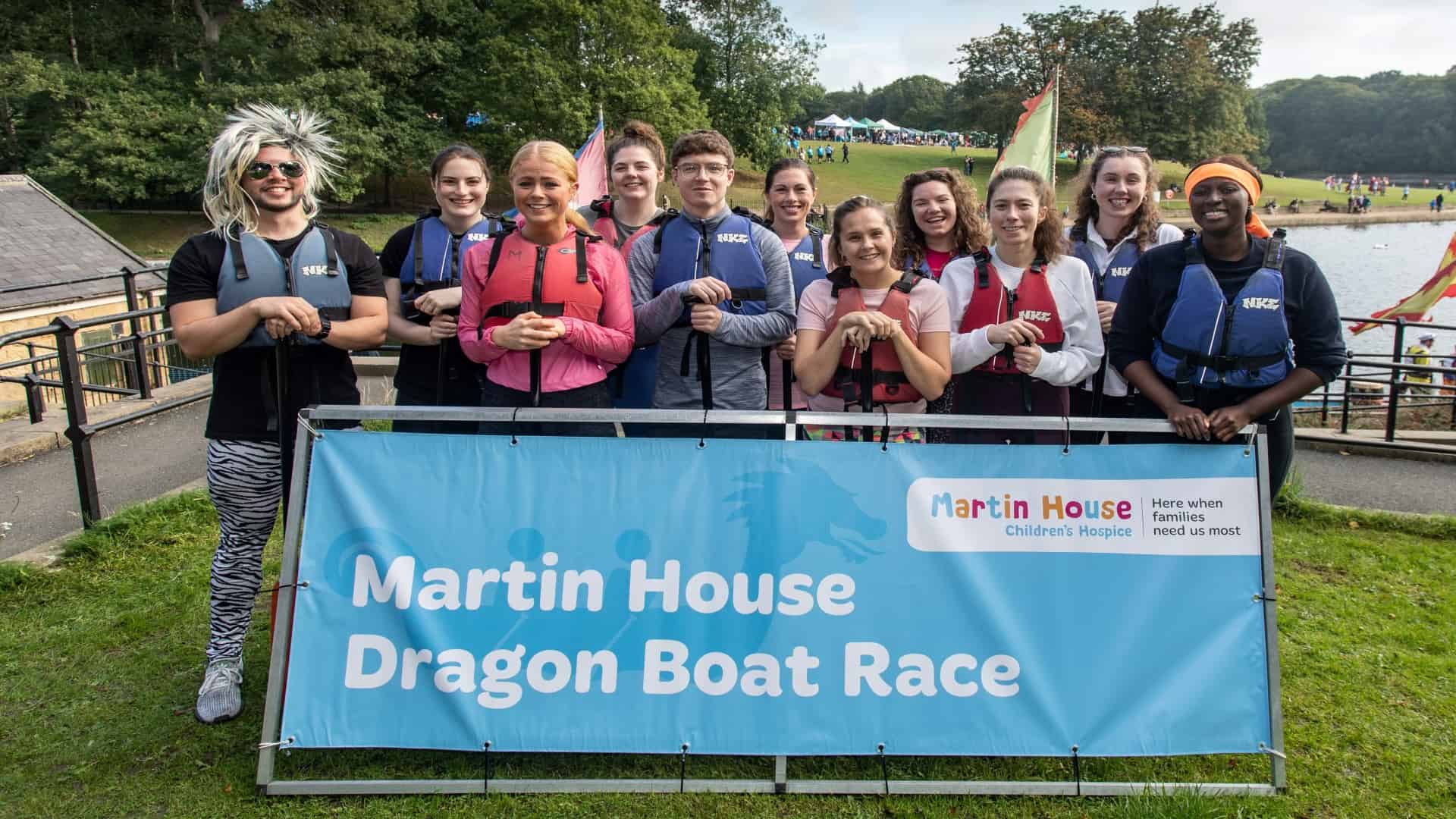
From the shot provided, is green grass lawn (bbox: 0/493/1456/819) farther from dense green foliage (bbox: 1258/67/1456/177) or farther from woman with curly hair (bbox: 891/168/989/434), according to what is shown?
dense green foliage (bbox: 1258/67/1456/177)

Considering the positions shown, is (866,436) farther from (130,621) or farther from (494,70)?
(494,70)

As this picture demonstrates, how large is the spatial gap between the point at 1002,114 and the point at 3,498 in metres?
74.2

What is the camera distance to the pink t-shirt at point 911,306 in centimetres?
369

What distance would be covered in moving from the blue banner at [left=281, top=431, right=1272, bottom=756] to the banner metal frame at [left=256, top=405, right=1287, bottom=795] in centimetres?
5

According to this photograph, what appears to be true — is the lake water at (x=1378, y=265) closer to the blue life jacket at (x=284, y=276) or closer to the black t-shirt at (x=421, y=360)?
the black t-shirt at (x=421, y=360)

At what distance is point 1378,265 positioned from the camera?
49406mm

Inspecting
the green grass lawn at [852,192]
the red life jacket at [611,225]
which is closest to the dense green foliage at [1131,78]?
the green grass lawn at [852,192]

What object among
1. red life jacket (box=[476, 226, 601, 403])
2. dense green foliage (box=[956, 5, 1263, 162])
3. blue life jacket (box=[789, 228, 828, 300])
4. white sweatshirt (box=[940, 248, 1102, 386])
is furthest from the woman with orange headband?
dense green foliage (box=[956, 5, 1263, 162])

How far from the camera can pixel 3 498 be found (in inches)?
286

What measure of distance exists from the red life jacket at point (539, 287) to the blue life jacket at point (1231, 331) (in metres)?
2.28

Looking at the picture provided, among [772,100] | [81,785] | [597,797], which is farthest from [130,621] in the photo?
[772,100]

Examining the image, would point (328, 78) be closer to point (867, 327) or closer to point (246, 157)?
point (246, 157)

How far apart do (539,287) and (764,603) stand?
1.48 meters

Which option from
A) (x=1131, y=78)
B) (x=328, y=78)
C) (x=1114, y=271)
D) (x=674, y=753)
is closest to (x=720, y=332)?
(x=674, y=753)
